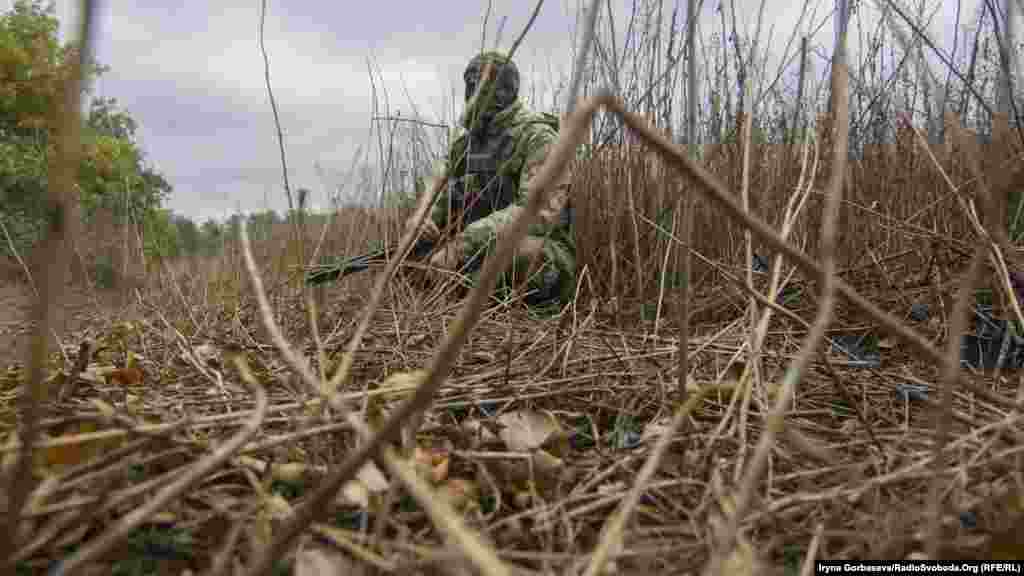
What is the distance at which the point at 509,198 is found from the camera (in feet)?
9.29

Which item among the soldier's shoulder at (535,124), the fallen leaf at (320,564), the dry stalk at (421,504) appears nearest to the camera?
the dry stalk at (421,504)

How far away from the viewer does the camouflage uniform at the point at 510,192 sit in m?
2.32

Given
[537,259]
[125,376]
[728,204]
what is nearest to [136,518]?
[728,204]

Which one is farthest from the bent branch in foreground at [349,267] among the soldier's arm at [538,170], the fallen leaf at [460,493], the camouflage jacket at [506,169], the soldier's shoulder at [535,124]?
the fallen leaf at [460,493]

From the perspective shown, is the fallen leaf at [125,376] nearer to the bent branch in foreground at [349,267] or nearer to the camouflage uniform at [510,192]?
the bent branch in foreground at [349,267]

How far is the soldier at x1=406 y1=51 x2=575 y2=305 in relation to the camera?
232 centimetres

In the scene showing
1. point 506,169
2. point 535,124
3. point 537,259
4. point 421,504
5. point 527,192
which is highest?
point 535,124

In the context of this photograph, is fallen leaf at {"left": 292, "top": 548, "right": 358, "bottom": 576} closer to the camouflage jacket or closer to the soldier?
the soldier

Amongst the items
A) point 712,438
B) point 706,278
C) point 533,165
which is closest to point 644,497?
point 712,438

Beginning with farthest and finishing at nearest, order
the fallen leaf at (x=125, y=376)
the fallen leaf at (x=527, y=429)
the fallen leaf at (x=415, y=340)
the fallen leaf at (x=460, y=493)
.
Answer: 1. the fallen leaf at (x=415, y=340)
2. the fallen leaf at (x=125, y=376)
3. the fallen leaf at (x=527, y=429)
4. the fallen leaf at (x=460, y=493)

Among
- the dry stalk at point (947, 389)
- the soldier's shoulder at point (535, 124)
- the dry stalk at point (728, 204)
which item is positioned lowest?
the dry stalk at point (947, 389)

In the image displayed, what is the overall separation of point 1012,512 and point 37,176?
7.05m

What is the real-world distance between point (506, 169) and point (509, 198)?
0.47ft

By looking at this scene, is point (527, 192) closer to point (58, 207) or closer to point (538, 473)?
point (538, 473)
